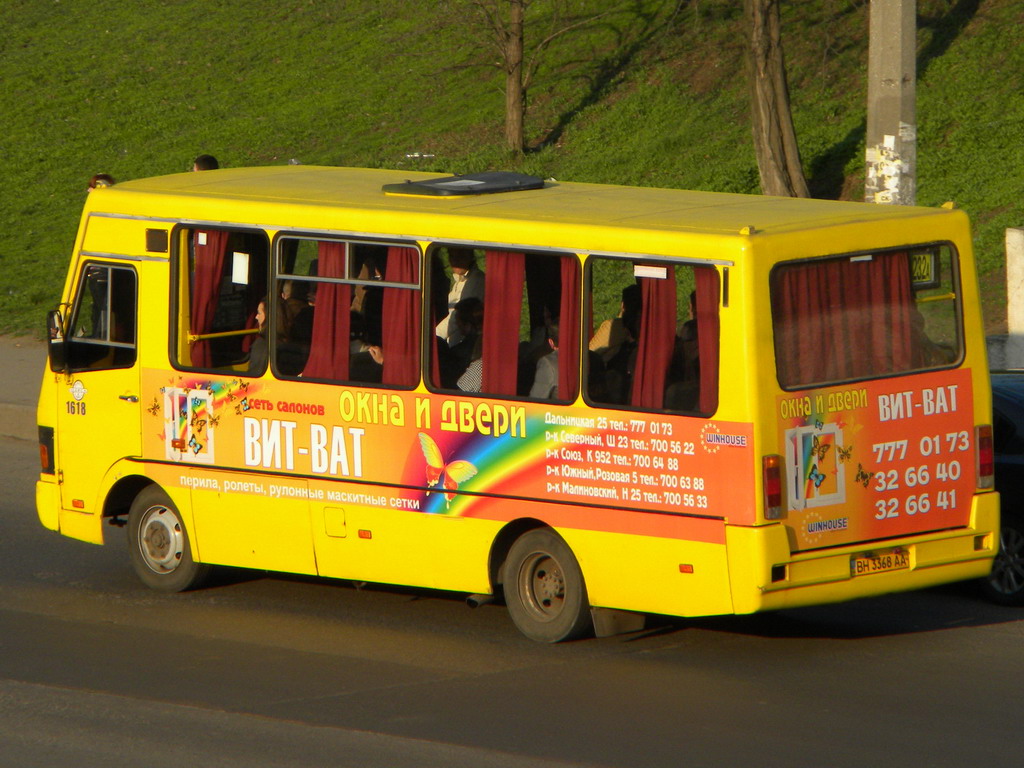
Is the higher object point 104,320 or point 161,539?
point 104,320

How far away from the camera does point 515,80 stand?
76.9ft

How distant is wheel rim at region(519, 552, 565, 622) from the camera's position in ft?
28.4

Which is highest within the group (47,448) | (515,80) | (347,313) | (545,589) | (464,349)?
(515,80)

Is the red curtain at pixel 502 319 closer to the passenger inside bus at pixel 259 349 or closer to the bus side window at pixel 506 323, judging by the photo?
the bus side window at pixel 506 323

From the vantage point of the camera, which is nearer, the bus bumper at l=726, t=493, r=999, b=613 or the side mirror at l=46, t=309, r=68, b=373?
the bus bumper at l=726, t=493, r=999, b=613

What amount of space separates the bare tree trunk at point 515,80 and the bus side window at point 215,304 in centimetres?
1421

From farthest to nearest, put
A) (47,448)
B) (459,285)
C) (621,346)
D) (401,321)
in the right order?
(47,448)
(401,321)
(459,285)
(621,346)

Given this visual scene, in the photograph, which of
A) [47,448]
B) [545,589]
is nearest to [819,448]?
[545,589]

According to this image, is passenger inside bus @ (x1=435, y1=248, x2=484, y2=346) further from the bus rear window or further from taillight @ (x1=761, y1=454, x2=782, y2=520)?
taillight @ (x1=761, y1=454, x2=782, y2=520)

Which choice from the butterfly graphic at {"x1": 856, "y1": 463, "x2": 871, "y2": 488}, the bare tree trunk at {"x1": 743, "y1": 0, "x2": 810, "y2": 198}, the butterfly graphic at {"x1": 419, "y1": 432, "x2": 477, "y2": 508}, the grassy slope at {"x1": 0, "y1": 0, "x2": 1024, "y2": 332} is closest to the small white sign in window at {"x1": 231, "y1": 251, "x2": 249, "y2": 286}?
the butterfly graphic at {"x1": 419, "y1": 432, "x2": 477, "y2": 508}

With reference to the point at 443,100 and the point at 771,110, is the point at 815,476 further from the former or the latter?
the point at 443,100

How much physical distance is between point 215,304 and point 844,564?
3991 millimetres

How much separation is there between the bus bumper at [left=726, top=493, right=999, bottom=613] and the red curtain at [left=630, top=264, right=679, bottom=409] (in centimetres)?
81

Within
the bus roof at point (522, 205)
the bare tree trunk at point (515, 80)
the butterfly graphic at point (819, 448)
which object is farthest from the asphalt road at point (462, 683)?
the bare tree trunk at point (515, 80)
